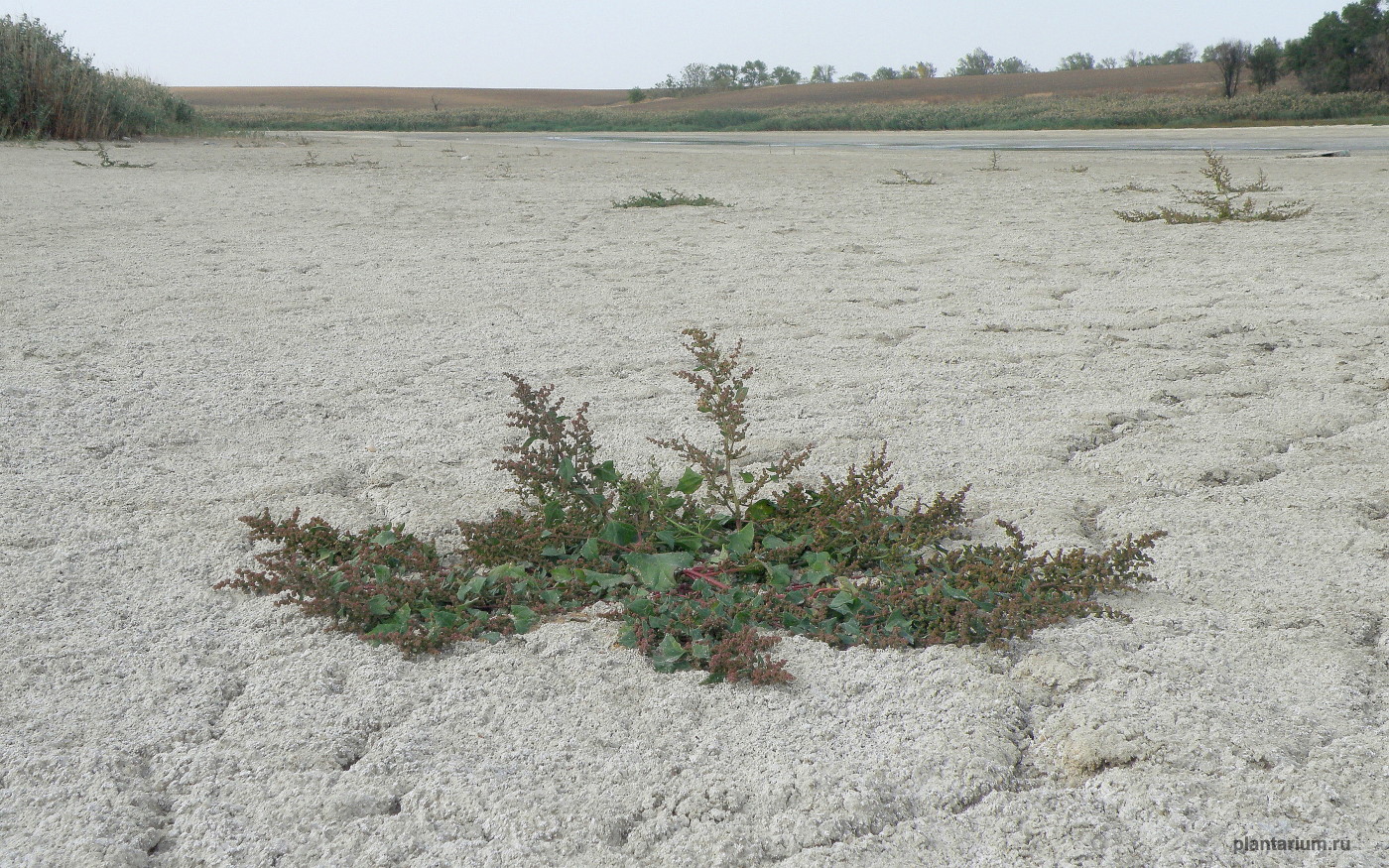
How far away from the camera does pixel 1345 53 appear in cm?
3194

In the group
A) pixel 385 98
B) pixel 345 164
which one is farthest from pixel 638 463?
pixel 385 98

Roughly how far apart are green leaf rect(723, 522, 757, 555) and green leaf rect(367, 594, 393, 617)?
0.65 metres

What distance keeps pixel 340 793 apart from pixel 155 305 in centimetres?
355

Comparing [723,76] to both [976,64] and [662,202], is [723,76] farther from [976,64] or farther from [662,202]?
[662,202]

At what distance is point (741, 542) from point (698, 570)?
0.37ft

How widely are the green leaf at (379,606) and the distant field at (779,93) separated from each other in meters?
38.1

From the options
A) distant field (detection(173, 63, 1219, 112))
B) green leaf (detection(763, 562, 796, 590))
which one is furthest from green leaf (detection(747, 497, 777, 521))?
distant field (detection(173, 63, 1219, 112))

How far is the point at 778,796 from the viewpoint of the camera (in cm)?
149

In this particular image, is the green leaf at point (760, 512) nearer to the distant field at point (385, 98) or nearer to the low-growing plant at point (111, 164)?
the low-growing plant at point (111, 164)

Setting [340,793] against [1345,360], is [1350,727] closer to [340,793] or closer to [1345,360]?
[340,793]

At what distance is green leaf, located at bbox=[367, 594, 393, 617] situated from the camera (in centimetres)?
195

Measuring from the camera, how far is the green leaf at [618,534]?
7.04 feet

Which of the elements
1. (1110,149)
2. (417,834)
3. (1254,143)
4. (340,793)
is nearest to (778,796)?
(417,834)

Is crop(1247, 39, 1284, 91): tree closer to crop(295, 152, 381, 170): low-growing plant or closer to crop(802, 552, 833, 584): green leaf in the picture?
crop(295, 152, 381, 170): low-growing plant
